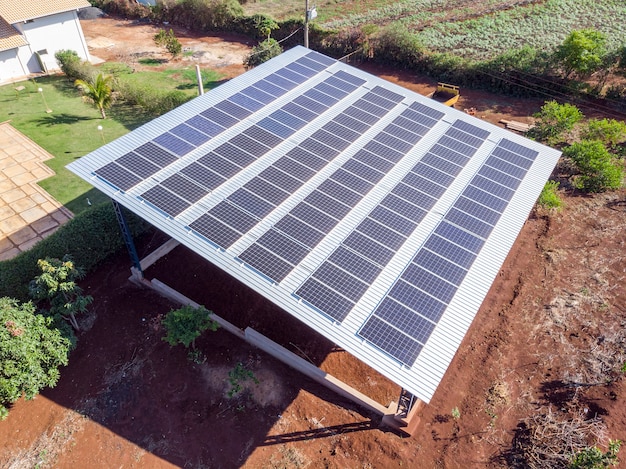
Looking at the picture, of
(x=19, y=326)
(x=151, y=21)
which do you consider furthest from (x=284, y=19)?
(x=19, y=326)

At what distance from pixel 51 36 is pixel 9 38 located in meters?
3.80

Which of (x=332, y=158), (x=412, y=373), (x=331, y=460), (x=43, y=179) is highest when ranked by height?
(x=332, y=158)

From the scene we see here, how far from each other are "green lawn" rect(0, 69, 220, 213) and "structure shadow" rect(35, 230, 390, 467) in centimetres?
918

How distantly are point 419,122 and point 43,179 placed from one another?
25189mm

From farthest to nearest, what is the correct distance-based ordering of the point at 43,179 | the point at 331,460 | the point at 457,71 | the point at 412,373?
the point at 457,71 → the point at 43,179 → the point at 331,460 → the point at 412,373

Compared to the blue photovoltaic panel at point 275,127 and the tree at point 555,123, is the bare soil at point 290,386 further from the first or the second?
the tree at point 555,123

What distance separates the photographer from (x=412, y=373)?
46.1ft

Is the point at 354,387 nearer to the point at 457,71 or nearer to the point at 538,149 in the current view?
the point at 538,149

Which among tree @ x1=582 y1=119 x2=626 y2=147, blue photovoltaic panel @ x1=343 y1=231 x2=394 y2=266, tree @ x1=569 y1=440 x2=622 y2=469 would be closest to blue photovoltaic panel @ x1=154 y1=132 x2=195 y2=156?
blue photovoltaic panel @ x1=343 y1=231 x2=394 y2=266

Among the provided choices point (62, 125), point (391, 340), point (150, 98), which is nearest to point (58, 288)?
point (391, 340)

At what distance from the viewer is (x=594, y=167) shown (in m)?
27.6

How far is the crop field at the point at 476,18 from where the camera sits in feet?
149

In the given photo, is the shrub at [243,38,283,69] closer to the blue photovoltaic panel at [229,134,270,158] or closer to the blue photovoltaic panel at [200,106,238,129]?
the blue photovoltaic panel at [200,106,238,129]

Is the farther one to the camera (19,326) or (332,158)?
(332,158)
